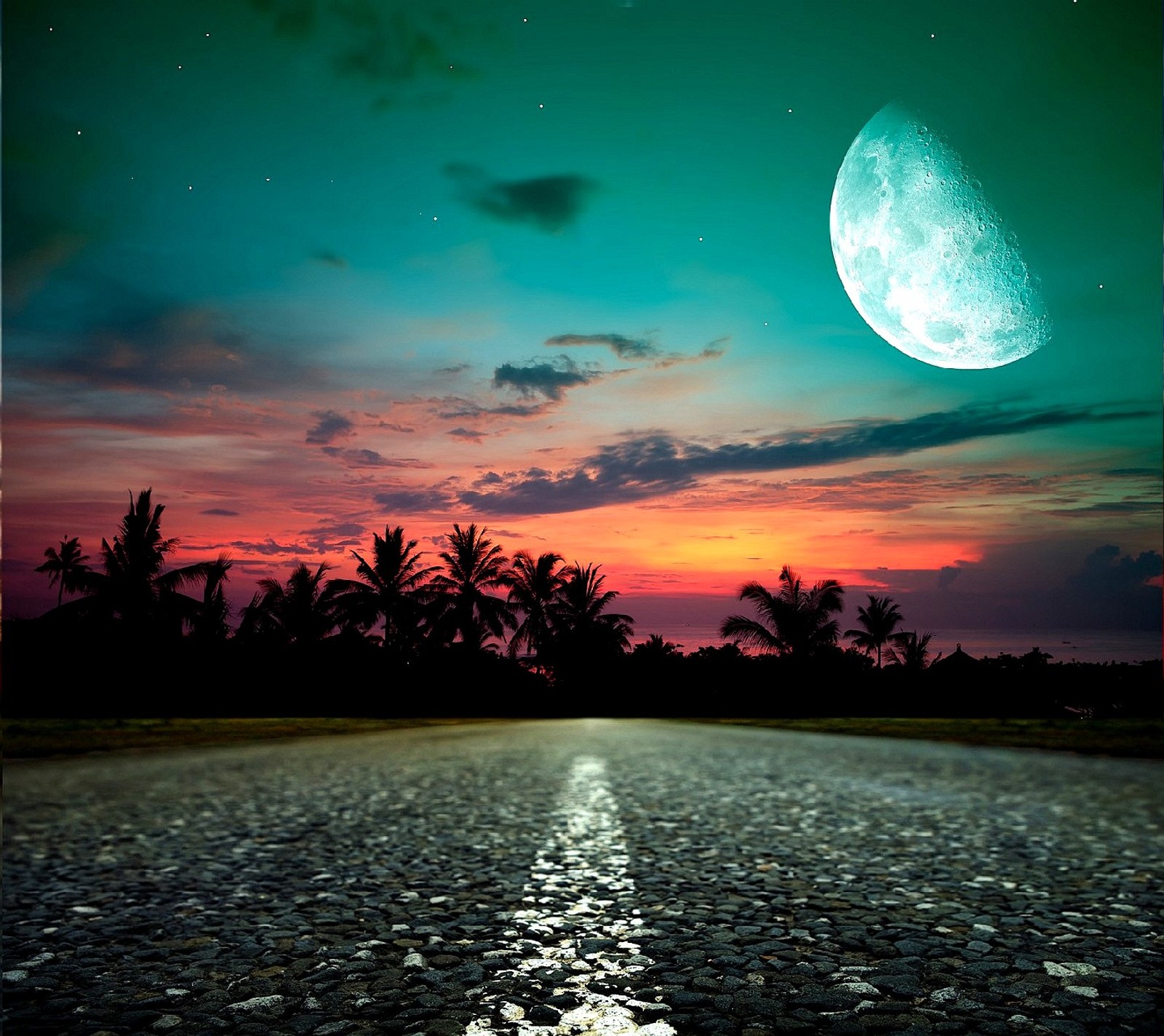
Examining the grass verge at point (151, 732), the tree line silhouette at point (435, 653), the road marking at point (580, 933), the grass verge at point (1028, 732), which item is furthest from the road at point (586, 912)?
the tree line silhouette at point (435, 653)

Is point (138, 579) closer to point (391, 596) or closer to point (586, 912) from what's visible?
point (391, 596)

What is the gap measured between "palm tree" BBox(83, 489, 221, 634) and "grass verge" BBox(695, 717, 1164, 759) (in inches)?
1055

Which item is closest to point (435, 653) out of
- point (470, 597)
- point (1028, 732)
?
point (470, 597)

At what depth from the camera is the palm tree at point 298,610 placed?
4478cm

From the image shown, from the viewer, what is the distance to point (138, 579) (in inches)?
1454

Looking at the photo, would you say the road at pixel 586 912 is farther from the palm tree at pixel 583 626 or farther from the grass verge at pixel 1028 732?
the palm tree at pixel 583 626

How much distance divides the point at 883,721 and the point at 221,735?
24557 millimetres

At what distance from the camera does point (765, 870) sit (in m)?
6.08

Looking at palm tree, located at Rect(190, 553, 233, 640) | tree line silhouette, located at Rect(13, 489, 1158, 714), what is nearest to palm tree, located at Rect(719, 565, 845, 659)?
tree line silhouette, located at Rect(13, 489, 1158, 714)

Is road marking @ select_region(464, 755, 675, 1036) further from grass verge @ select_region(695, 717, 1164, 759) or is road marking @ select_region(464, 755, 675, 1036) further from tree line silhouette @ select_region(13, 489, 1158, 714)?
tree line silhouette @ select_region(13, 489, 1158, 714)

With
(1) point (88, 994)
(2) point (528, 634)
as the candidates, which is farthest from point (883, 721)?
(1) point (88, 994)

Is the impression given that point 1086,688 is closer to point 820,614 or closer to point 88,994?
point 820,614

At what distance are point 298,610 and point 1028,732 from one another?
118 feet

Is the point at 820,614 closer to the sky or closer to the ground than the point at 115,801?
closer to the sky
